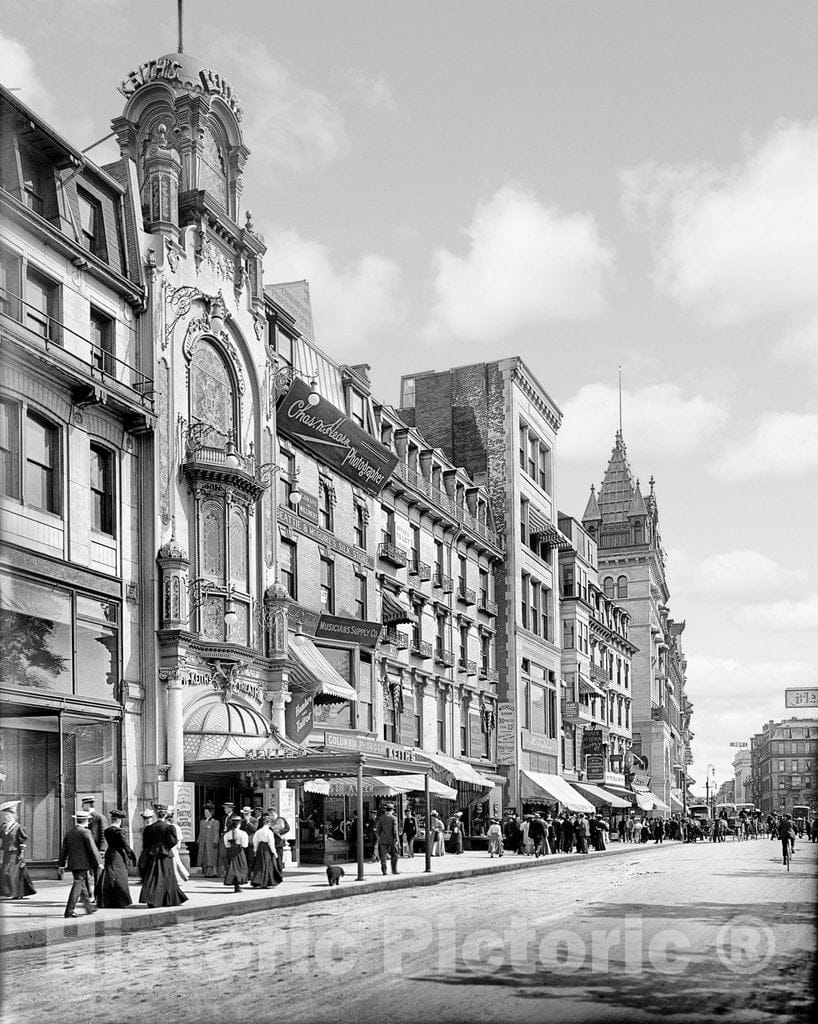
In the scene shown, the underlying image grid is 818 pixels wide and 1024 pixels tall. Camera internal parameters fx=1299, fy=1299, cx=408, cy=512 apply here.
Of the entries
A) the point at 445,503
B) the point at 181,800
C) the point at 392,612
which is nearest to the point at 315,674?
the point at 181,800

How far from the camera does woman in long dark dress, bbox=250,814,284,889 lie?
24.4 meters

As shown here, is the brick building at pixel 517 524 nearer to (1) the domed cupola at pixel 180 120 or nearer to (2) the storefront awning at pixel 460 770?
(2) the storefront awning at pixel 460 770

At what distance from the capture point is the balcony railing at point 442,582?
5112 centimetres

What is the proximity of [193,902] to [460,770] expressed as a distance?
28.6 metres

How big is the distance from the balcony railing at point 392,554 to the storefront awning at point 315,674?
685cm

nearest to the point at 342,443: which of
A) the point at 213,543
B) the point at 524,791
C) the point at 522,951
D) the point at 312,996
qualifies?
the point at 213,543

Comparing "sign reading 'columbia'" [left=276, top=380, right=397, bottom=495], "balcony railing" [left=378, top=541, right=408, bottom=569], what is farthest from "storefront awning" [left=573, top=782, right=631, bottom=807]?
"sign reading 'columbia'" [left=276, top=380, right=397, bottom=495]

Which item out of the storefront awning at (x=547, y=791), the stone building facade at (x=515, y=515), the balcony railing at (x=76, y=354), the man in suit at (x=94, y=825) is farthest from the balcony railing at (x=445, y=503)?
the man in suit at (x=94, y=825)

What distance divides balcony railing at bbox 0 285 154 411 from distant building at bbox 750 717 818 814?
1564 centimetres

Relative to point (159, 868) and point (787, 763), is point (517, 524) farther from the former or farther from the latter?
point (159, 868)

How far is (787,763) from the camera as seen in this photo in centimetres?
7294

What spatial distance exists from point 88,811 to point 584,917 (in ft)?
28.0

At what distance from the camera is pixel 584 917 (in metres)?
17.7

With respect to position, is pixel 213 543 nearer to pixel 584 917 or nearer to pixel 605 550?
pixel 584 917
